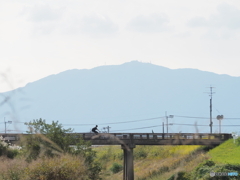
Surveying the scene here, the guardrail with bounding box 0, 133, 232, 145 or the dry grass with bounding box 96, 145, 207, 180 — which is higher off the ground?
the guardrail with bounding box 0, 133, 232, 145

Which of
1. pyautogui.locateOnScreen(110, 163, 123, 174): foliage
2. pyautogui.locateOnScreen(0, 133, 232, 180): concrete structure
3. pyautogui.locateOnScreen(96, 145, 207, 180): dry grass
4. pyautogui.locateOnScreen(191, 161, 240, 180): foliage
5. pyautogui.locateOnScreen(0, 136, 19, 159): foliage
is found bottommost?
pyautogui.locateOnScreen(110, 163, 123, 174): foliage

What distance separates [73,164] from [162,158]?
30.7m

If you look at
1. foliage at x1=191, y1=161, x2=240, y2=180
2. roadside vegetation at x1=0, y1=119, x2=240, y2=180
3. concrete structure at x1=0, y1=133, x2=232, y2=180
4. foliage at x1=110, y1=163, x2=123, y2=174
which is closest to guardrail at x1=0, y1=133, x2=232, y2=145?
concrete structure at x1=0, y1=133, x2=232, y2=180

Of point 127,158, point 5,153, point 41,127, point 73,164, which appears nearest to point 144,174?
point 127,158

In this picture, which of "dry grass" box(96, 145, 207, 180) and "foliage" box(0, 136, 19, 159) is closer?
"foliage" box(0, 136, 19, 159)

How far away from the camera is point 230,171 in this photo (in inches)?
985

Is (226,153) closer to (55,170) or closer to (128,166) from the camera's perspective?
(128,166)

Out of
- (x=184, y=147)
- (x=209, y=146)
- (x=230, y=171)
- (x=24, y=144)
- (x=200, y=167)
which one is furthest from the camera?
(x=184, y=147)

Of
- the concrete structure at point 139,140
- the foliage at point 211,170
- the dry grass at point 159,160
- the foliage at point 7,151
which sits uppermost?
the concrete structure at point 139,140

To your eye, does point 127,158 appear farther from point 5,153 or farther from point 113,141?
point 5,153

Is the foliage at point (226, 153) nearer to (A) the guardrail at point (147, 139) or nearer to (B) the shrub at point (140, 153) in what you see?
(A) the guardrail at point (147, 139)

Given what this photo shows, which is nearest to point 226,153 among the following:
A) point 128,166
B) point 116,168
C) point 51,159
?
point 128,166


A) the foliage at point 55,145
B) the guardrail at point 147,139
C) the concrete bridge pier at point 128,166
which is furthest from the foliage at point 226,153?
the foliage at point 55,145

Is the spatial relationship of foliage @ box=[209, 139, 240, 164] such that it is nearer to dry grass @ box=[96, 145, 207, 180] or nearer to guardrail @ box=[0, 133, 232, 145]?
dry grass @ box=[96, 145, 207, 180]
